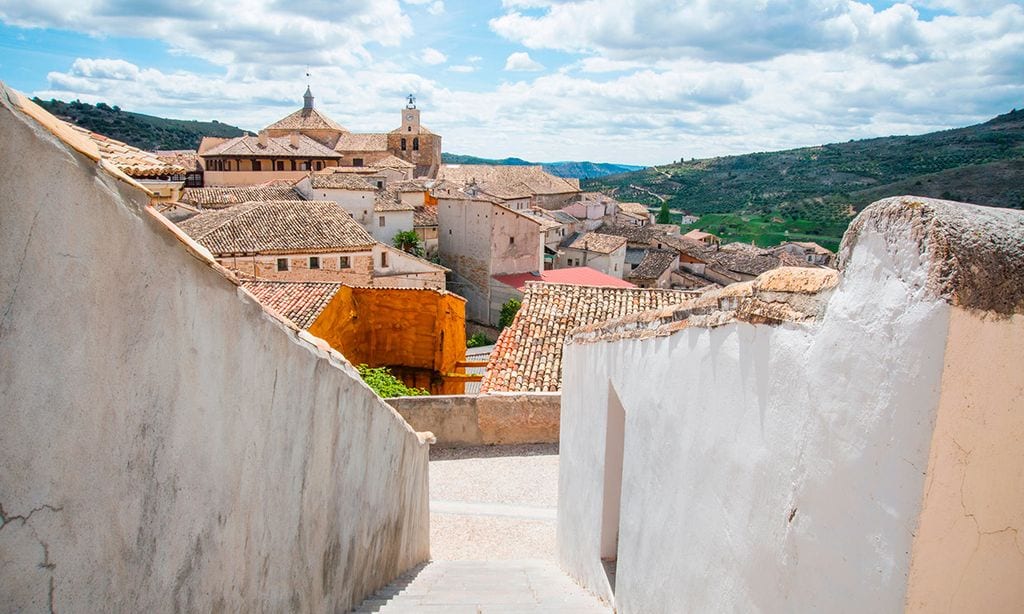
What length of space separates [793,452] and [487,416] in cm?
802

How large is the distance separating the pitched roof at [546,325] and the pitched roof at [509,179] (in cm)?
4018

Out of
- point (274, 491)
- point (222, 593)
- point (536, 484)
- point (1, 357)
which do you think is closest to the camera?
point (1, 357)

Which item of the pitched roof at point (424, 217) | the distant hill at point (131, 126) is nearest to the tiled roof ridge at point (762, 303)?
the pitched roof at point (424, 217)

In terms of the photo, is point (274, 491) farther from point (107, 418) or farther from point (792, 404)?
point (792, 404)

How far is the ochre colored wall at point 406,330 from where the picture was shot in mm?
17422

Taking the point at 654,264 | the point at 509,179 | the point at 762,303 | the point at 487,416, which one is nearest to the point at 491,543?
the point at 487,416

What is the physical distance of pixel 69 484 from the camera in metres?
1.76

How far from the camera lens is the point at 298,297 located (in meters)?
16.3

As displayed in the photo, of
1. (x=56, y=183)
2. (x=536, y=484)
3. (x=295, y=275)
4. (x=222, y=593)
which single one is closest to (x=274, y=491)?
(x=222, y=593)

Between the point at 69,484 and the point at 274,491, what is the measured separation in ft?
3.92

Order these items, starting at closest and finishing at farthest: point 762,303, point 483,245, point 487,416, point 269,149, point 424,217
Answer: point 762,303
point 487,416
point 483,245
point 424,217
point 269,149

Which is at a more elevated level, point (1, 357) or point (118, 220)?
point (118, 220)

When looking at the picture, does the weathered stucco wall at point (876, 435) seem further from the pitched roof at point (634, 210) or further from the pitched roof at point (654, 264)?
the pitched roof at point (634, 210)

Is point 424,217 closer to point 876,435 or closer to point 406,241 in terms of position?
point 406,241
